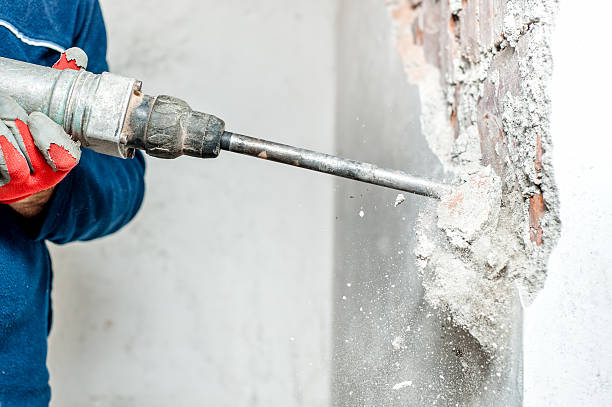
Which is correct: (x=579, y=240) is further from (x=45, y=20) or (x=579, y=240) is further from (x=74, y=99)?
(x=45, y=20)

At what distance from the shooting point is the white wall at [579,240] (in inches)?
24.6

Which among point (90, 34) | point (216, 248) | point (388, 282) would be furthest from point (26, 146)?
point (216, 248)

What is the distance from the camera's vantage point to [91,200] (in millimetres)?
1015

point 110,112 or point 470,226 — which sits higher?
point 110,112

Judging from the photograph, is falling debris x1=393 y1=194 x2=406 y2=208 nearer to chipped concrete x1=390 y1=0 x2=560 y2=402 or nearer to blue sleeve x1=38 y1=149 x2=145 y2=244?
chipped concrete x1=390 y1=0 x2=560 y2=402

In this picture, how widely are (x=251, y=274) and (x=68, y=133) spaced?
1.12m

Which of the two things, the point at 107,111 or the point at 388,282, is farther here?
the point at 388,282

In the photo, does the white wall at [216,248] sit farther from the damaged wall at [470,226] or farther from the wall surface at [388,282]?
the damaged wall at [470,226]

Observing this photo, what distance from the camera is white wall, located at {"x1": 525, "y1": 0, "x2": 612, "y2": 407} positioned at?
62cm

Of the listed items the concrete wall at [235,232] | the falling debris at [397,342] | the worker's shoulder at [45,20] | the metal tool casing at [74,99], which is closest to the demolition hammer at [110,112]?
the metal tool casing at [74,99]

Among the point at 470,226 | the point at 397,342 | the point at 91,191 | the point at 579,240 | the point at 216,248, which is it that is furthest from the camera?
the point at 216,248

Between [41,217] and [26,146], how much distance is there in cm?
31

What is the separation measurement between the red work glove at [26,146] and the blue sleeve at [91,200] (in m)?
0.25

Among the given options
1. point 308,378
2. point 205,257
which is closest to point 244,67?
point 205,257
